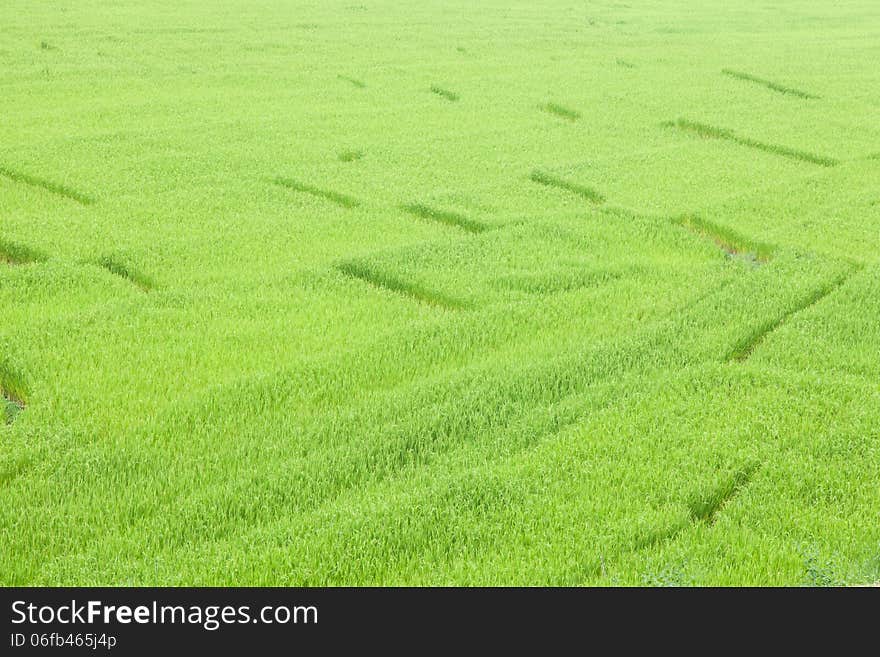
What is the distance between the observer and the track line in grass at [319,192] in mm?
9407

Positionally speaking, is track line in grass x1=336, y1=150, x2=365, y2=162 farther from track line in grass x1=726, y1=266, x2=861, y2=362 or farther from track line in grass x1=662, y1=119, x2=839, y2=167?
track line in grass x1=726, y1=266, x2=861, y2=362

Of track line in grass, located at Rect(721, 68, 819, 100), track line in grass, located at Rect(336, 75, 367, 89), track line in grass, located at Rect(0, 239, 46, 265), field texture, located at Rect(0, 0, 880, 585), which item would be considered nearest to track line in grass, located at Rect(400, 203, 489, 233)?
field texture, located at Rect(0, 0, 880, 585)

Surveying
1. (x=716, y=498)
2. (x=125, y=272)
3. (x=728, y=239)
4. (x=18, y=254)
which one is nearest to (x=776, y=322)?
(x=728, y=239)

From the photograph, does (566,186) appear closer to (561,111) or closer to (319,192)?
(319,192)

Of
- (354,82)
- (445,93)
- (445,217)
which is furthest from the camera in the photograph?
(354,82)

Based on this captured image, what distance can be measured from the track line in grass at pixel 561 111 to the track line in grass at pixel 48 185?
7407 mm

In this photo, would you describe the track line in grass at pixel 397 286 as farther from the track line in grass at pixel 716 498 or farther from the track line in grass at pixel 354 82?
the track line in grass at pixel 354 82

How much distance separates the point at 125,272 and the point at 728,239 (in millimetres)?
5226

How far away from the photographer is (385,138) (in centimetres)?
1205

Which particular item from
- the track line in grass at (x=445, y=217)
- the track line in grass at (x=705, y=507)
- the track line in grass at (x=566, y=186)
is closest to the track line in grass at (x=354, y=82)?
the track line in grass at (x=566, y=186)

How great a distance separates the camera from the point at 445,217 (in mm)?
9070
